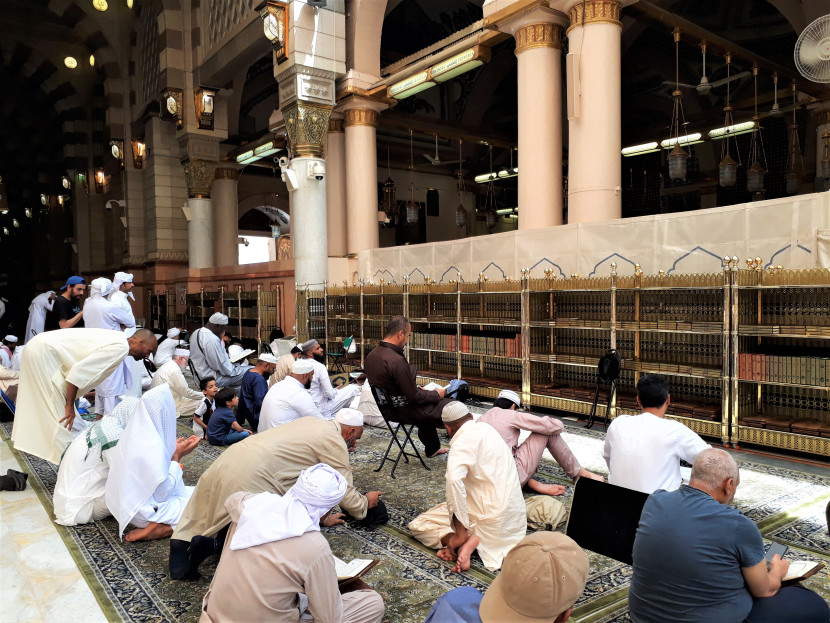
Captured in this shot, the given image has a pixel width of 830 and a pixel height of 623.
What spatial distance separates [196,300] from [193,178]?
10.6ft

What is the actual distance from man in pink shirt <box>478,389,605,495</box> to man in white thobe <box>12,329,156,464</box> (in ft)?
8.89

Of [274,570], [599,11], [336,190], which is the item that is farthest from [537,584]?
[336,190]

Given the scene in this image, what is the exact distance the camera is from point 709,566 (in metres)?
1.88

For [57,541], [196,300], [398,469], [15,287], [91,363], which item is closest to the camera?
[57,541]

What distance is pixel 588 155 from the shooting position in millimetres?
7684

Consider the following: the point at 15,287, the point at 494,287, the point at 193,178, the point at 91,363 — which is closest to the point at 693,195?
the point at 494,287

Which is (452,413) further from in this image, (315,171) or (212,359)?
(315,171)

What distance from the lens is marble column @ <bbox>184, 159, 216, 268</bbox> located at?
1567 centimetres

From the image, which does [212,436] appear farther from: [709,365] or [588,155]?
[588,155]

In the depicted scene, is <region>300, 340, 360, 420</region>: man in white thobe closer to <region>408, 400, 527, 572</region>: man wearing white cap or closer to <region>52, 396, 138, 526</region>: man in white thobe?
<region>52, 396, 138, 526</region>: man in white thobe

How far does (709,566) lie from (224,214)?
16620mm

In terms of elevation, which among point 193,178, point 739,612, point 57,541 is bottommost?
point 57,541

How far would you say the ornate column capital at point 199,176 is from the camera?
15562 millimetres

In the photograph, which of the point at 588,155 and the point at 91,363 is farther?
the point at 588,155
